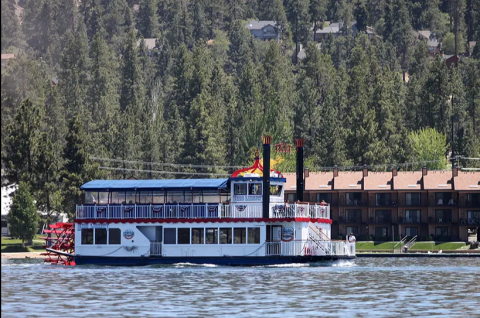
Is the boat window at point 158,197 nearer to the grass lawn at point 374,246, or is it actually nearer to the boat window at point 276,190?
the boat window at point 276,190

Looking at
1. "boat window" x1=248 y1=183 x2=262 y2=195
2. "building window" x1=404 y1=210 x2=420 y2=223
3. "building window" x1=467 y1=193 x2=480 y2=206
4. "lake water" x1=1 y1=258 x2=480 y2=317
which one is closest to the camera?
"lake water" x1=1 y1=258 x2=480 y2=317

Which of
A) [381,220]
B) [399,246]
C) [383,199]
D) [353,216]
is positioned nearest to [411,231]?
[381,220]

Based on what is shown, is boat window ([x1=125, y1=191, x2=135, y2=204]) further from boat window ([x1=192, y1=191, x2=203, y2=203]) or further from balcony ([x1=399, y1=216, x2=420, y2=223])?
balcony ([x1=399, y1=216, x2=420, y2=223])

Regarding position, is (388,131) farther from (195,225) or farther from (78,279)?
(78,279)

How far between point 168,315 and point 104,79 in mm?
162189

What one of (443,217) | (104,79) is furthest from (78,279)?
(104,79)

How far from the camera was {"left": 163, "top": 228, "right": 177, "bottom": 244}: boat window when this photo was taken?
69688mm

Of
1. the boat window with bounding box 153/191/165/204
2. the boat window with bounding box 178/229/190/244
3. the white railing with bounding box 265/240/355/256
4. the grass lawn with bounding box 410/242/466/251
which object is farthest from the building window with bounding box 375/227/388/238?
the boat window with bounding box 153/191/165/204

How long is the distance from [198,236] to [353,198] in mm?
61007

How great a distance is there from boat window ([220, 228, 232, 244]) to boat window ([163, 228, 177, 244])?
11.9 ft

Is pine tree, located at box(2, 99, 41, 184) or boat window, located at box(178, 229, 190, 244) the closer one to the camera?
boat window, located at box(178, 229, 190, 244)

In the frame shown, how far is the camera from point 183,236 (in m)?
69.6

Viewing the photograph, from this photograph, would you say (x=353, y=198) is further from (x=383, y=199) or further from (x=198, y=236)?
(x=198, y=236)

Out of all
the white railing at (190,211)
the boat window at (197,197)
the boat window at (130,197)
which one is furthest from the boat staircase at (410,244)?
the boat window at (130,197)
